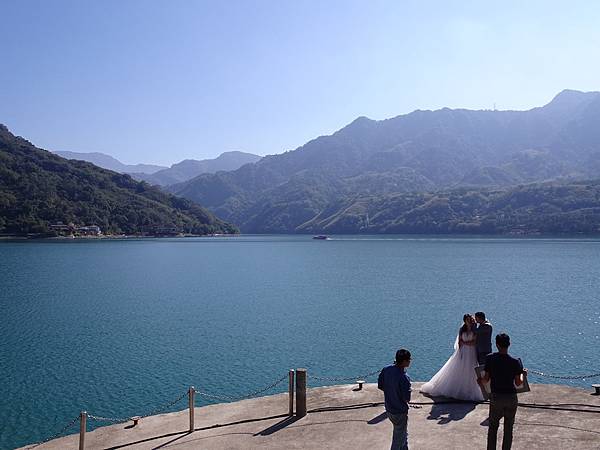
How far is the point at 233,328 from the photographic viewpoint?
41.4m

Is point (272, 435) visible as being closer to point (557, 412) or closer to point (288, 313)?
point (557, 412)

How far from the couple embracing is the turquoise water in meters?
12.9

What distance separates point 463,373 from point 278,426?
5.21 m

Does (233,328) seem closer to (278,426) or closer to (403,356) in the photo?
(278,426)

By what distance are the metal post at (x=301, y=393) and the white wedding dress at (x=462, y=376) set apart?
3.87 meters

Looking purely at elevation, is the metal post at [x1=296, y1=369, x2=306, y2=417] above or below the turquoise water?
above

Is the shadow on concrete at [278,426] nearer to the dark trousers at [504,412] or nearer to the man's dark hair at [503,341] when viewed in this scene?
the dark trousers at [504,412]

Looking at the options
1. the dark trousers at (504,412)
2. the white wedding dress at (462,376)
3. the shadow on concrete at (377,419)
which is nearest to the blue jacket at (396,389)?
the dark trousers at (504,412)

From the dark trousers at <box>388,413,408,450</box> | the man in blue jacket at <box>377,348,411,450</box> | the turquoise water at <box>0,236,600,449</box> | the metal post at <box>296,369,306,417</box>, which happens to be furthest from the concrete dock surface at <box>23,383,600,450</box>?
the turquoise water at <box>0,236,600,449</box>

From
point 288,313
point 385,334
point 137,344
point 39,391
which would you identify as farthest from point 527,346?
point 39,391

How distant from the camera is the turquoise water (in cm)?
2578

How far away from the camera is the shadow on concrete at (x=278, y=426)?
12.8 m

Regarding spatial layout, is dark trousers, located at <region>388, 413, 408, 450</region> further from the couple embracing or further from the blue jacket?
the couple embracing

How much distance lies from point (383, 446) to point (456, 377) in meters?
3.71
